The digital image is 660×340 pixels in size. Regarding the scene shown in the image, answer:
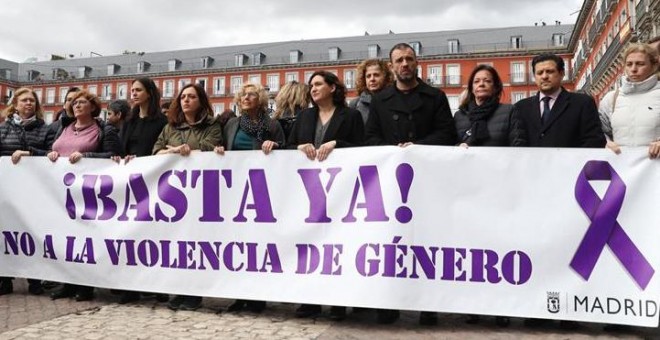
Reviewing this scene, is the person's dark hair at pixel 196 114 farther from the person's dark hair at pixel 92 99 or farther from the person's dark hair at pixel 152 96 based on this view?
the person's dark hair at pixel 92 99

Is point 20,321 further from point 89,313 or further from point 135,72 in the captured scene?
point 135,72

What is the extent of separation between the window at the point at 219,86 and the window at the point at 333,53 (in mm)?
14500

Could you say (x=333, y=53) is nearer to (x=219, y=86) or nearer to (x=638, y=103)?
(x=219, y=86)

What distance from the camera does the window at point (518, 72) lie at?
60000 mm

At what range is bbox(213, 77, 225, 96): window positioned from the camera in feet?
232

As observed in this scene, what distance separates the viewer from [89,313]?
4395 mm

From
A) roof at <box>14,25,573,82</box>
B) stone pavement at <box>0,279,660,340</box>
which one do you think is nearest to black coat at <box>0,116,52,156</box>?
stone pavement at <box>0,279,660,340</box>

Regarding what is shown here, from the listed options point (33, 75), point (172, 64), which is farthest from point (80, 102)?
point (33, 75)

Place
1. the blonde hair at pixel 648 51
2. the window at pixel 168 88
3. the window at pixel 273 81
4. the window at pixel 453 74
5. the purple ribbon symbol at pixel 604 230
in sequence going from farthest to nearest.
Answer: the window at pixel 168 88 < the window at pixel 273 81 < the window at pixel 453 74 < the blonde hair at pixel 648 51 < the purple ribbon symbol at pixel 604 230

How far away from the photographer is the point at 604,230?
3.75 metres

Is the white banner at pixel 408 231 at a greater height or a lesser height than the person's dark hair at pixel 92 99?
lesser

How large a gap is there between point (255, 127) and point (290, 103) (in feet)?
1.99

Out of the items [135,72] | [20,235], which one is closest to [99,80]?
[135,72]

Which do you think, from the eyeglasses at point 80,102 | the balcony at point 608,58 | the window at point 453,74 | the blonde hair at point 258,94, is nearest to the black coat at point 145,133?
the eyeglasses at point 80,102
